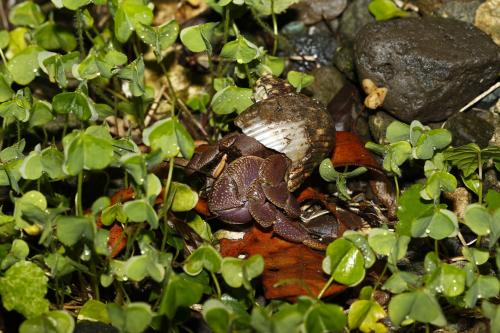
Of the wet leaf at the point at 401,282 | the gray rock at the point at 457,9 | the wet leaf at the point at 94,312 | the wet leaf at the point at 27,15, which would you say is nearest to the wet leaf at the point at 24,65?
the wet leaf at the point at 27,15

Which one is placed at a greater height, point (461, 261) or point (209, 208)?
point (209, 208)

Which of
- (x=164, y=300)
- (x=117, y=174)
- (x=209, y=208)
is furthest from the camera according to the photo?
(x=117, y=174)

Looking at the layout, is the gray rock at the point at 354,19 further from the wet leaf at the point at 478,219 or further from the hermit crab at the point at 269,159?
the wet leaf at the point at 478,219

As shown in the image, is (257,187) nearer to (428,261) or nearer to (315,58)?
(428,261)

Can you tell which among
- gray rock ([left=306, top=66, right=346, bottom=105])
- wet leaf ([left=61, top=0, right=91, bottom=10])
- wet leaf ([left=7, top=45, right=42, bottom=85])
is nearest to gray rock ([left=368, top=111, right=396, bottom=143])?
gray rock ([left=306, top=66, right=346, bottom=105])

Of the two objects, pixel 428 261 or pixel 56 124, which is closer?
pixel 428 261

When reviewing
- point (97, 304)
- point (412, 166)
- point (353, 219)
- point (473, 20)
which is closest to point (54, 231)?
point (97, 304)

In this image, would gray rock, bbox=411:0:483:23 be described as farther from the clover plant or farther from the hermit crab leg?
the hermit crab leg

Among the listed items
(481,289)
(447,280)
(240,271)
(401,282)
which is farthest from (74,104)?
(481,289)
